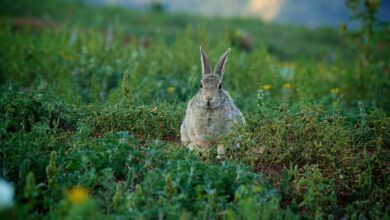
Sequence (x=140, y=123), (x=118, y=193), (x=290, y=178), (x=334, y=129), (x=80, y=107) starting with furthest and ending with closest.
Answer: (x=80, y=107) < (x=140, y=123) < (x=334, y=129) < (x=290, y=178) < (x=118, y=193)

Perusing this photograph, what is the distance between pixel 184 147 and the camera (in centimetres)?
507

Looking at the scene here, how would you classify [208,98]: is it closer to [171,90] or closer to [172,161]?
[172,161]

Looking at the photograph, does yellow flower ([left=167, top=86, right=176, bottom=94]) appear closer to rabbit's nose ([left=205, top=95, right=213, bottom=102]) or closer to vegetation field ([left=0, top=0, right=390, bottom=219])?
vegetation field ([left=0, top=0, right=390, bottom=219])

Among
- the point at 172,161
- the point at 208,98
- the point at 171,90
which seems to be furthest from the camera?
the point at 171,90

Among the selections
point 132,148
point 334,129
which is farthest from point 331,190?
point 132,148

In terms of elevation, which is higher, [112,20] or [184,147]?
[112,20]

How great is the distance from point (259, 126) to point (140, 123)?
118 centimetres

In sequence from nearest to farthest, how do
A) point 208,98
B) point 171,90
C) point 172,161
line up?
point 172,161
point 208,98
point 171,90

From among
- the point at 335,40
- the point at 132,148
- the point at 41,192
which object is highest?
the point at 335,40

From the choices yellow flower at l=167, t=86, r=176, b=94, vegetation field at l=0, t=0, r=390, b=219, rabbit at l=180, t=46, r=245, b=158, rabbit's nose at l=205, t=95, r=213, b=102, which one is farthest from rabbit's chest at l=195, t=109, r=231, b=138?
yellow flower at l=167, t=86, r=176, b=94

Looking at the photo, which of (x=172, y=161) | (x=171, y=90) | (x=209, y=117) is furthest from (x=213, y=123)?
(x=171, y=90)

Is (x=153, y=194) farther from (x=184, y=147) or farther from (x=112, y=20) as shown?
(x=112, y=20)

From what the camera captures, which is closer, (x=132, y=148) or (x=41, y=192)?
(x=41, y=192)

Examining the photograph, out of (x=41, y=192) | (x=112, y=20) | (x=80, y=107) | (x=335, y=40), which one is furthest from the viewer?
(x=335, y=40)
